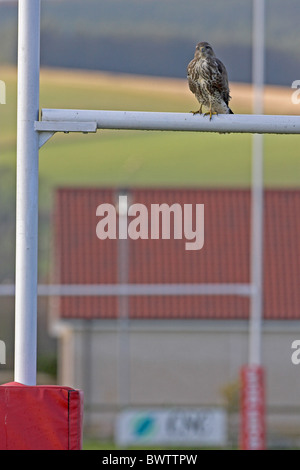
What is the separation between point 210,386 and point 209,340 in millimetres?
1256

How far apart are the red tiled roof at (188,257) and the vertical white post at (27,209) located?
2590 cm

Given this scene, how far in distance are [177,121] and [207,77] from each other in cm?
187

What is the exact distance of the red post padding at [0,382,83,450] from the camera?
17.6 feet

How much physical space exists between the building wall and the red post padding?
25575 millimetres

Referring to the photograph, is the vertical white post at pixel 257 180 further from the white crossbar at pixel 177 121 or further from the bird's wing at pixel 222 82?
the white crossbar at pixel 177 121

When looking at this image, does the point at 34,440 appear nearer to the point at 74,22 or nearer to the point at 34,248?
the point at 34,248

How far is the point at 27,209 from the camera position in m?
5.80

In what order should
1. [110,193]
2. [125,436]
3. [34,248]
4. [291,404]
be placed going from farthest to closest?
[110,193] → [291,404] → [125,436] → [34,248]

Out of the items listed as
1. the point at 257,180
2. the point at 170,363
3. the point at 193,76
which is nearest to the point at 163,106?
the point at 257,180

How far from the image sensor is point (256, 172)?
27.0m

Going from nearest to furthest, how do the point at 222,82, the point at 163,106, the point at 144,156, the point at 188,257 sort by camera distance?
the point at 222,82 → the point at 163,106 → the point at 188,257 → the point at 144,156

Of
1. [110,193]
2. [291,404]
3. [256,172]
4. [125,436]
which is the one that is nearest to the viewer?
[125,436]

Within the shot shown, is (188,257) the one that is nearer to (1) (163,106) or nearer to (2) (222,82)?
(1) (163,106)
